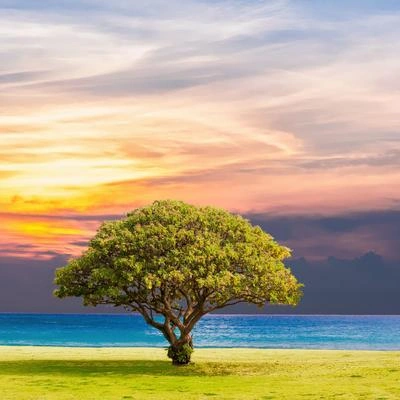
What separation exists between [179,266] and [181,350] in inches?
303

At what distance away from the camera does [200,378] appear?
49219 mm

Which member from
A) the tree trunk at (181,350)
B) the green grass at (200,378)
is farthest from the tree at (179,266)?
the green grass at (200,378)

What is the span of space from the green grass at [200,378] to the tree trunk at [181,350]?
3.10 ft

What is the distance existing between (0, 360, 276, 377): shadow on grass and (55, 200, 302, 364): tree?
93.5 inches

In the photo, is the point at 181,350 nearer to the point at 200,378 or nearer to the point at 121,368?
the point at 121,368

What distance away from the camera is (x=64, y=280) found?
5606 cm

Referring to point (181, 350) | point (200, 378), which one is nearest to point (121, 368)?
point (181, 350)

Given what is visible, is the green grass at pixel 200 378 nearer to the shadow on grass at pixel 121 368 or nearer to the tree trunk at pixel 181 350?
the shadow on grass at pixel 121 368

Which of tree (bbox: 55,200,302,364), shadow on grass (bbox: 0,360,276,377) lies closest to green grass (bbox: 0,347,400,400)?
shadow on grass (bbox: 0,360,276,377)

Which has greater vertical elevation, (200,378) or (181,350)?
(181,350)

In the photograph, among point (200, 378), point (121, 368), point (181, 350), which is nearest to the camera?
point (200, 378)

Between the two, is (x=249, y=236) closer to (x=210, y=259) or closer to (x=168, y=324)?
(x=210, y=259)

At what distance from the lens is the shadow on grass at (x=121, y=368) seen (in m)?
52.9

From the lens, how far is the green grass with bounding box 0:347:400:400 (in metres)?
40.8
